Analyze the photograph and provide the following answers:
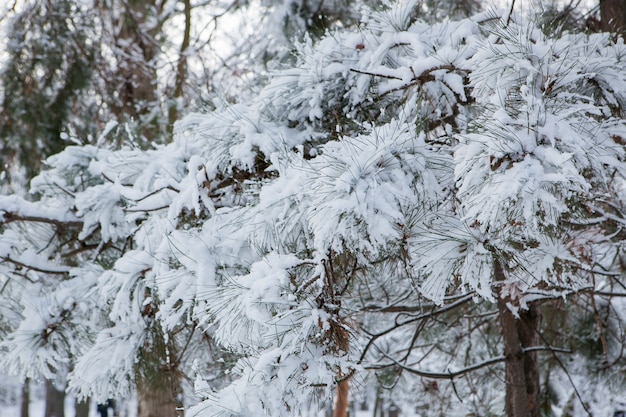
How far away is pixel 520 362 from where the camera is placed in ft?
9.16

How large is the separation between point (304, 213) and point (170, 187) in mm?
671

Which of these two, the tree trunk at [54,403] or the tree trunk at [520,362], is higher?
the tree trunk at [520,362]

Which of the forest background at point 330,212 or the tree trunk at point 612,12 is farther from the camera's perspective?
the tree trunk at point 612,12

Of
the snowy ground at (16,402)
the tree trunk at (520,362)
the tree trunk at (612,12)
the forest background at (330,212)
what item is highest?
the tree trunk at (612,12)

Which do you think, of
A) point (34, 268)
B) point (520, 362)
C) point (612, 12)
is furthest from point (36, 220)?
point (612, 12)

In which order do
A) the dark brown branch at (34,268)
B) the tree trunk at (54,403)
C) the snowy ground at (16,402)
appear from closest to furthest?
the dark brown branch at (34,268)
the tree trunk at (54,403)
the snowy ground at (16,402)

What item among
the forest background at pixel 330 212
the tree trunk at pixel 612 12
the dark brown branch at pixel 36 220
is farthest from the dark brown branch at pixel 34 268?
the tree trunk at pixel 612 12

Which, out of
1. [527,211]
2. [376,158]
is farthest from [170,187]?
[527,211]

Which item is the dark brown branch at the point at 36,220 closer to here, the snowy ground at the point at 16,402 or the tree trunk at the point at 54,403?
the tree trunk at the point at 54,403

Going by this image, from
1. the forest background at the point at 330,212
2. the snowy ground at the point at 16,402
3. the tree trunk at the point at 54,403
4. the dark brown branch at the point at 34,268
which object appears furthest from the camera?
the snowy ground at the point at 16,402

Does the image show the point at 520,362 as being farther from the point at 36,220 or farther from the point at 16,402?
the point at 16,402

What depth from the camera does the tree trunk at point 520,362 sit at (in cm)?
274

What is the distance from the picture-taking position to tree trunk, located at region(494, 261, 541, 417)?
2.74m

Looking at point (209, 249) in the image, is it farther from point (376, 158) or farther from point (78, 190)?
point (78, 190)
